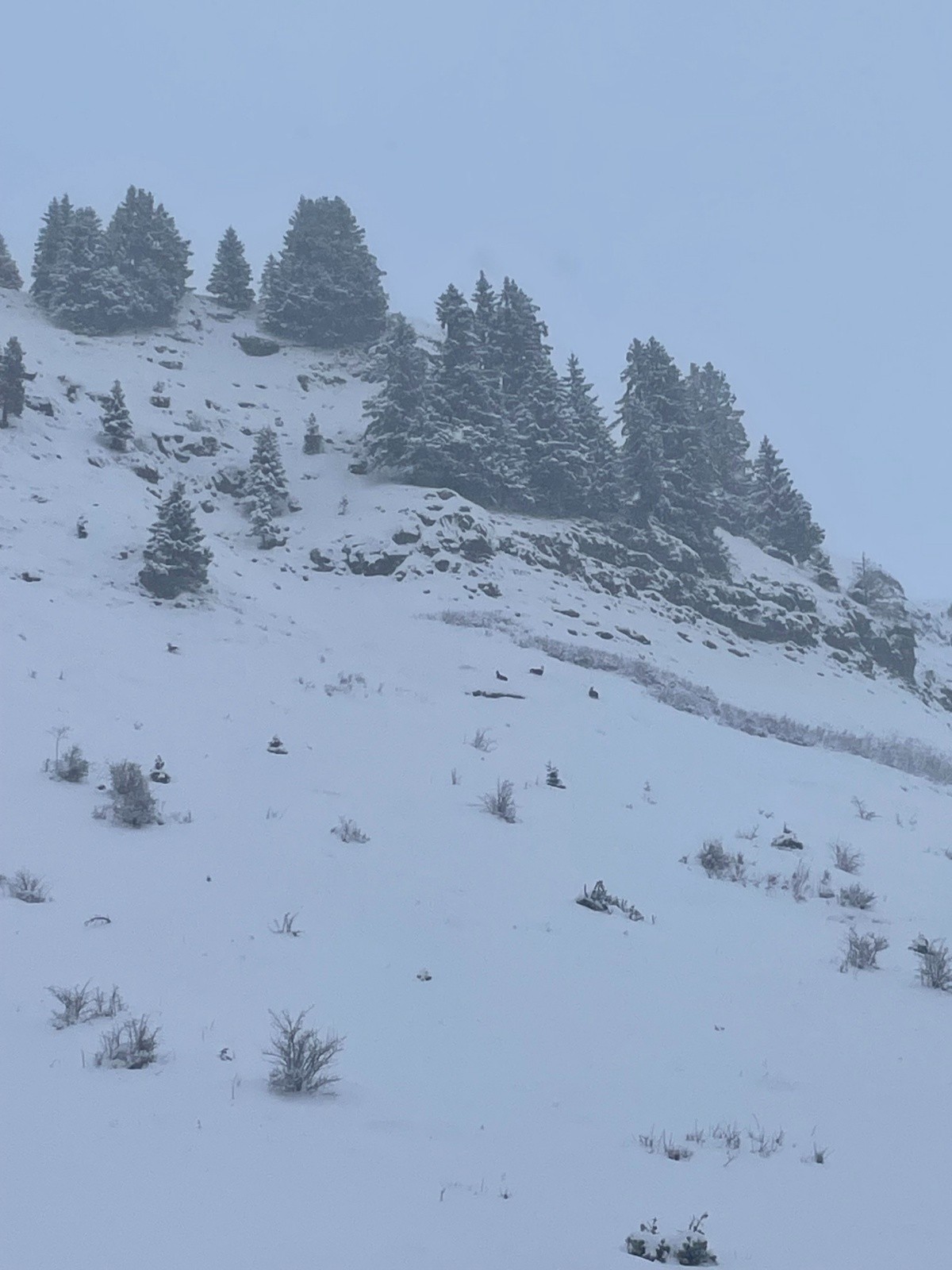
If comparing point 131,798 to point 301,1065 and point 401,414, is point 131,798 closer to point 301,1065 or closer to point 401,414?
point 301,1065

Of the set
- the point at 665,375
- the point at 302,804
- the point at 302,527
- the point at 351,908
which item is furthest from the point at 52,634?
the point at 665,375

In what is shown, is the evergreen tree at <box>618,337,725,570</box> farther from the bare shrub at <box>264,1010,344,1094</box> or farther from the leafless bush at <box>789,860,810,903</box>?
the bare shrub at <box>264,1010,344,1094</box>

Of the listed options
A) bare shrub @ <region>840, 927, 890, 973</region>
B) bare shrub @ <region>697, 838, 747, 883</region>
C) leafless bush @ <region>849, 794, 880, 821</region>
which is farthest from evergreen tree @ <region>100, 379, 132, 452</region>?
bare shrub @ <region>840, 927, 890, 973</region>

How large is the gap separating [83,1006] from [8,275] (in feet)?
195

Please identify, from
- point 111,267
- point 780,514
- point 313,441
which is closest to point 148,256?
point 111,267

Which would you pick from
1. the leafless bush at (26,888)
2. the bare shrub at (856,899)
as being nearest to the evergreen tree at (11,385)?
the leafless bush at (26,888)

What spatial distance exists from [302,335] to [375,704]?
45966 millimetres

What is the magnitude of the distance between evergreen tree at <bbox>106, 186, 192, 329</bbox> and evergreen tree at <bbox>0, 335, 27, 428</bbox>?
21.0 metres

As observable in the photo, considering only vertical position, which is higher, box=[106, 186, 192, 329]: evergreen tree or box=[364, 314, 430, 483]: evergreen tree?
box=[106, 186, 192, 329]: evergreen tree

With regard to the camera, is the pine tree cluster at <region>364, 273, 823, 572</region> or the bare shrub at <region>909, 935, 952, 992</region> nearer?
the bare shrub at <region>909, 935, 952, 992</region>

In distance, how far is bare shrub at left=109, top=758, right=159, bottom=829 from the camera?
8469mm

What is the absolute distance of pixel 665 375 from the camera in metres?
47.1

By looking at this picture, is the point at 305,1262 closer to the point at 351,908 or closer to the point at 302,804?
the point at 351,908

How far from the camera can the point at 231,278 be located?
5950cm
